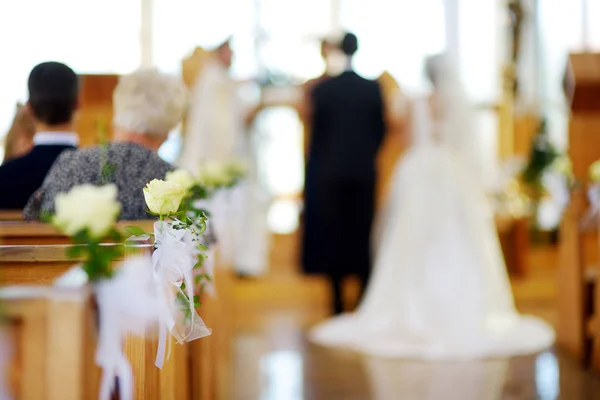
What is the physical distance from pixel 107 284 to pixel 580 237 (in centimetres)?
364

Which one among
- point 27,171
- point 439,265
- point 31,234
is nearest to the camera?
point 31,234

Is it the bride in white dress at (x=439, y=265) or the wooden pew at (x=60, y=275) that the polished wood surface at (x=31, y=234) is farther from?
the bride in white dress at (x=439, y=265)

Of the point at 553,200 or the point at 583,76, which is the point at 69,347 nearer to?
the point at 583,76

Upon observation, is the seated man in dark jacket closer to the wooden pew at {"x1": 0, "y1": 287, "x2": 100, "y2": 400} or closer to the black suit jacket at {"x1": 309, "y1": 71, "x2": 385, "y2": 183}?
the wooden pew at {"x1": 0, "y1": 287, "x2": 100, "y2": 400}

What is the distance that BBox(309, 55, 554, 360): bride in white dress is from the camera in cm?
456

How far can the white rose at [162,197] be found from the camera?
1.96 m

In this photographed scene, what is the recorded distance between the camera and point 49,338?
133cm

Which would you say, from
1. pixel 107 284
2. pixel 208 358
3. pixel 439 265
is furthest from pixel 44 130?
pixel 439 265

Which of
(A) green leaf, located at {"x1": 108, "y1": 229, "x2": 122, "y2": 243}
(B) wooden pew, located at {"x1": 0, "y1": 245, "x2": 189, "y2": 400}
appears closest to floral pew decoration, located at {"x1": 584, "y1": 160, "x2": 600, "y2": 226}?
(B) wooden pew, located at {"x1": 0, "y1": 245, "x2": 189, "y2": 400}

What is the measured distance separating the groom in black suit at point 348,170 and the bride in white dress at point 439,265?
1.31ft

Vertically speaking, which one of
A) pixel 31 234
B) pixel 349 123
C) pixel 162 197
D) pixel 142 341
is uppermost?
pixel 349 123

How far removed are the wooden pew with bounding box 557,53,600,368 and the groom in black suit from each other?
138 centimetres

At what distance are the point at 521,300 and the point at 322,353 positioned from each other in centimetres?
243

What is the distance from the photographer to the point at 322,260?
5.80 metres
